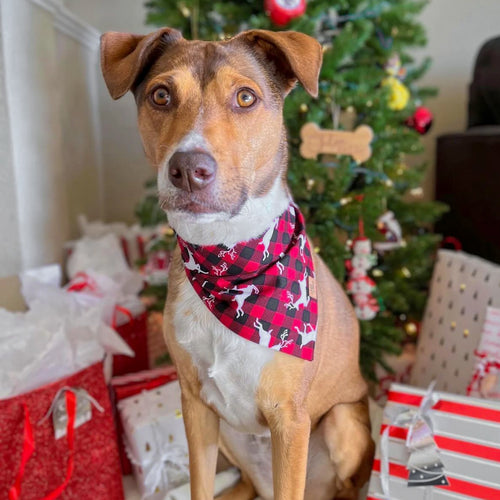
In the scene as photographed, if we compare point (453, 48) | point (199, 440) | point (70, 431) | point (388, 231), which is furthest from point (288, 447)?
point (453, 48)

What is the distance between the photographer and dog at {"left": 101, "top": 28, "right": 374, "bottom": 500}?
910mm

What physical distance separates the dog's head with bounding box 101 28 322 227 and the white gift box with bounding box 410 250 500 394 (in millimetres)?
868

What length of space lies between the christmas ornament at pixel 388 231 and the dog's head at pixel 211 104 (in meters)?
0.82

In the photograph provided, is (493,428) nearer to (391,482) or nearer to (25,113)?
(391,482)

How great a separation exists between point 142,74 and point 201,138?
32cm

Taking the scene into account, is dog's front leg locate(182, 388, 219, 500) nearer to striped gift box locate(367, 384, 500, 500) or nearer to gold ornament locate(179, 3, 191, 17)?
striped gift box locate(367, 384, 500, 500)

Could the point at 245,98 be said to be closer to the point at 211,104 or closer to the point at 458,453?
the point at 211,104

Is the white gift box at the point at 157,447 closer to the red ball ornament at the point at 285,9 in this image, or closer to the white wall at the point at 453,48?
the red ball ornament at the point at 285,9

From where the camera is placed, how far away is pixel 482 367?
142 centimetres

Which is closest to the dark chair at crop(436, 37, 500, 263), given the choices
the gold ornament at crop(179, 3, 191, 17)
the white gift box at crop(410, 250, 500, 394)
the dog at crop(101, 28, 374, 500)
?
the white gift box at crop(410, 250, 500, 394)

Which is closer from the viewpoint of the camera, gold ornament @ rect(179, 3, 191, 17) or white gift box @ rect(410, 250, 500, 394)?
white gift box @ rect(410, 250, 500, 394)

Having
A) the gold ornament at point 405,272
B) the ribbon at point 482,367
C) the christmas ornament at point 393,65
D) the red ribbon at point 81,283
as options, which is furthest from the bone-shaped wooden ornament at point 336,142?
the red ribbon at point 81,283

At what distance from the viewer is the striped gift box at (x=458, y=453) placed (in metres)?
1.06

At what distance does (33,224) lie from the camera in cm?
193
